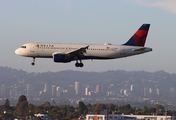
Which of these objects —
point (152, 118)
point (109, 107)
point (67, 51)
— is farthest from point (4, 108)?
point (67, 51)

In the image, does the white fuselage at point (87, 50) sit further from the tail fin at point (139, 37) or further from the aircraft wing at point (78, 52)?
the tail fin at point (139, 37)

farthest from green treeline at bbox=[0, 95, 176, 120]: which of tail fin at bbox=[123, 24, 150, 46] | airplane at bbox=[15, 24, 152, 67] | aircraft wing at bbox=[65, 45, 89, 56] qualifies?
aircraft wing at bbox=[65, 45, 89, 56]

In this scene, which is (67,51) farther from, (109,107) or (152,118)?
(109,107)

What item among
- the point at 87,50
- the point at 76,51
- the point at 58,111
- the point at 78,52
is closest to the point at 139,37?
the point at 87,50

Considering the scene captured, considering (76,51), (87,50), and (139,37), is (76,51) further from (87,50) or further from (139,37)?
(139,37)

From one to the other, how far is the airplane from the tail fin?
1596mm

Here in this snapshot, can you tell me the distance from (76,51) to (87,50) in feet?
7.25

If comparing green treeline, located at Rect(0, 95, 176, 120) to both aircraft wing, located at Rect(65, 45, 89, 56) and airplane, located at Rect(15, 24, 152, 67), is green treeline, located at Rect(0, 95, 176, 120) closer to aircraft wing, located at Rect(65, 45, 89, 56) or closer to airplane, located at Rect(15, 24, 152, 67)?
airplane, located at Rect(15, 24, 152, 67)

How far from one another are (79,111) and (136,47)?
91.2 m

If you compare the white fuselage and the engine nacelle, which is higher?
the white fuselage

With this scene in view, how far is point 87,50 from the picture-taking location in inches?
2975

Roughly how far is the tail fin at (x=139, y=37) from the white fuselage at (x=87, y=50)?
8.49 feet

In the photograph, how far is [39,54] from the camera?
74.3 m

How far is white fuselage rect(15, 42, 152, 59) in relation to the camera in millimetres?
74438
